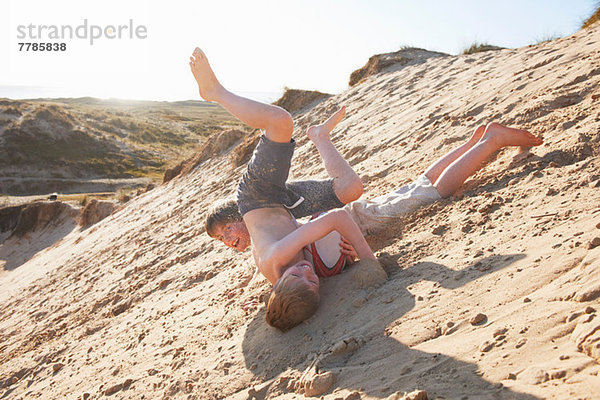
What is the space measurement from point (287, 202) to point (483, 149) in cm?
140

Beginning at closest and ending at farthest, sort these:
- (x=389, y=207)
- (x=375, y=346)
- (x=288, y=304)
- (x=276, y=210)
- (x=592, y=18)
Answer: (x=375, y=346)
(x=288, y=304)
(x=276, y=210)
(x=389, y=207)
(x=592, y=18)

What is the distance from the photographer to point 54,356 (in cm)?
380

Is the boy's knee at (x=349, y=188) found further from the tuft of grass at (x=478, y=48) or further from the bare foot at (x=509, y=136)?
the tuft of grass at (x=478, y=48)

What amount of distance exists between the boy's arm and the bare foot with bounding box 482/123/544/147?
1295 millimetres

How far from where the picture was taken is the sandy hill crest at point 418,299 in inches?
62.0

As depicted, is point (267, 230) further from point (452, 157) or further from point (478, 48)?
point (478, 48)

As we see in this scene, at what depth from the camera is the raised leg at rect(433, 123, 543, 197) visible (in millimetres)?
3047

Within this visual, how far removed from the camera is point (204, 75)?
9.03ft

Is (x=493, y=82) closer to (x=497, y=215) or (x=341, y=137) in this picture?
(x=341, y=137)

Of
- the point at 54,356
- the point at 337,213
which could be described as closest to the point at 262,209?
the point at 337,213

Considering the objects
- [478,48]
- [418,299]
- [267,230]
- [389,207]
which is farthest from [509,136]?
[478,48]

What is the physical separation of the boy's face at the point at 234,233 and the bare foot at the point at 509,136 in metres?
1.82

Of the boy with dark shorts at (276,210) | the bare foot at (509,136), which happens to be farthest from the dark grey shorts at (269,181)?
the bare foot at (509,136)

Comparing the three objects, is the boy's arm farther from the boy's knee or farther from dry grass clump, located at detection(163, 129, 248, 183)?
dry grass clump, located at detection(163, 129, 248, 183)
